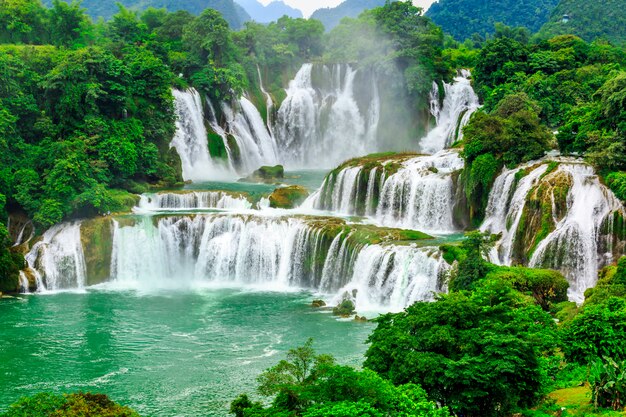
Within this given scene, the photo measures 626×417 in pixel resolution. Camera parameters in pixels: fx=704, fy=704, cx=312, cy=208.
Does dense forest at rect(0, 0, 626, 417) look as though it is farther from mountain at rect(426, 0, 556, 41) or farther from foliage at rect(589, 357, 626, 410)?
mountain at rect(426, 0, 556, 41)

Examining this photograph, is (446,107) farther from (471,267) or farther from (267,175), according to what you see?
(471,267)

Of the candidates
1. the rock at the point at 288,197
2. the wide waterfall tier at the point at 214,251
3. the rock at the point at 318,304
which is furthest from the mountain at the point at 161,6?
the rock at the point at 318,304

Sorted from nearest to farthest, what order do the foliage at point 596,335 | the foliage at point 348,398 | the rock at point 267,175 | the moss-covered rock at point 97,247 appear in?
1. the foliage at point 348,398
2. the foliage at point 596,335
3. the moss-covered rock at point 97,247
4. the rock at point 267,175

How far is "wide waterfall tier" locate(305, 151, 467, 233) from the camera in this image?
100 ft

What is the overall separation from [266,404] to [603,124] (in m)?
18.4

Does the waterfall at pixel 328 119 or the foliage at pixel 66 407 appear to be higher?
the waterfall at pixel 328 119

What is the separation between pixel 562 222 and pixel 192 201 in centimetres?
1789

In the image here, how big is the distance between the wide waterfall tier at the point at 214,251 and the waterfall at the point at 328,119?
20.5 m

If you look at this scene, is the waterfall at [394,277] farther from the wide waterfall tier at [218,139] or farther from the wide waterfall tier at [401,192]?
the wide waterfall tier at [218,139]

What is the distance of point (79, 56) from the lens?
35969 millimetres

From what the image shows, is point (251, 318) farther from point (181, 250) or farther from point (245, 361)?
point (181, 250)

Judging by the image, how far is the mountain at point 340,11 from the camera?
131 metres

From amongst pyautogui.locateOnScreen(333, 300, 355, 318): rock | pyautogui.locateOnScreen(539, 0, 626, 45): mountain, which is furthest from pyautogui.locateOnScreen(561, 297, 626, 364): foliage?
pyautogui.locateOnScreen(539, 0, 626, 45): mountain

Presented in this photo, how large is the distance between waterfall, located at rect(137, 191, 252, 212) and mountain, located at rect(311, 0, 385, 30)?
94445mm
